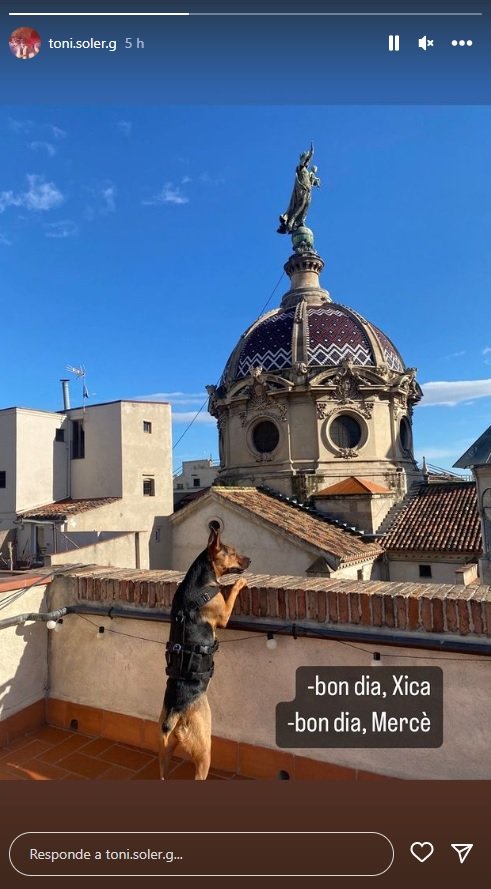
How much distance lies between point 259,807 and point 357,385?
843 inches

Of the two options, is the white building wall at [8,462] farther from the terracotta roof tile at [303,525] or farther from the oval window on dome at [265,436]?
the oval window on dome at [265,436]

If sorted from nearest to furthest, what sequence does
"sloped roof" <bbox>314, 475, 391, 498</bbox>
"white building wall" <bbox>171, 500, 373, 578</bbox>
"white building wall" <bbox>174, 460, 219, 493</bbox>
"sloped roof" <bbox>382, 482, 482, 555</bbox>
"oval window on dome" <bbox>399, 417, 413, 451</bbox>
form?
"white building wall" <bbox>171, 500, 373, 578</bbox>, "sloped roof" <bbox>382, 482, 482, 555</bbox>, "sloped roof" <bbox>314, 475, 391, 498</bbox>, "oval window on dome" <bbox>399, 417, 413, 451</bbox>, "white building wall" <bbox>174, 460, 219, 493</bbox>

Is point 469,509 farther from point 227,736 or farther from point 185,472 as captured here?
point 185,472

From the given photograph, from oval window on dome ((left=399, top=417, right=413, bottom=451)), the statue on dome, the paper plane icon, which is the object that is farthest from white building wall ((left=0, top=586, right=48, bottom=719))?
the statue on dome

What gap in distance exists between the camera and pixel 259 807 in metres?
2.75

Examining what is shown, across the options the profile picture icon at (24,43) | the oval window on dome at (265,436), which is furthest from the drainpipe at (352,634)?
the oval window on dome at (265,436)

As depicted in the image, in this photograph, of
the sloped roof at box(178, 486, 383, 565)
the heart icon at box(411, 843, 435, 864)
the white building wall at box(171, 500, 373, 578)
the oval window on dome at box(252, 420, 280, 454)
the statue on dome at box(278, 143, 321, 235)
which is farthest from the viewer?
the statue on dome at box(278, 143, 321, 235)

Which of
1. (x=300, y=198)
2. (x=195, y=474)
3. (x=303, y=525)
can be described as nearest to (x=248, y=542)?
(x=303, y=525)

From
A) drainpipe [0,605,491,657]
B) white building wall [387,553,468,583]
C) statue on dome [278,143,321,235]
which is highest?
statue on dome [278,143,321,235]

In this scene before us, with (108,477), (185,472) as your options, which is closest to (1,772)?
(108,477)

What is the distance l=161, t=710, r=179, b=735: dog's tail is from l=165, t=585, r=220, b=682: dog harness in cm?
28

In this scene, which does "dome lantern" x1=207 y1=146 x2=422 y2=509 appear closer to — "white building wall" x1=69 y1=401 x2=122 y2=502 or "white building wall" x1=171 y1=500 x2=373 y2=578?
"white building wall" x1=171 y1=500 x2=373 y2=578

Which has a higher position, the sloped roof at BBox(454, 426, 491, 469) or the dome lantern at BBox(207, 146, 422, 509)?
the dome lantern at BBox(207, 146, 422, 509)

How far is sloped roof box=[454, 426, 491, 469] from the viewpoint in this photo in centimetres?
1085
